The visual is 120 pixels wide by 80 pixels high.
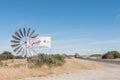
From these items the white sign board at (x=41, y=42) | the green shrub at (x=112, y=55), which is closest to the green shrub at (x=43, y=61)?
the white sign board at (x=41, y=42)

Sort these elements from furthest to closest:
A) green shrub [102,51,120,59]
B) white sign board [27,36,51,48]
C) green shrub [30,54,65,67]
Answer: green shrub [102,51,120,59] → white sign board [27,36,51,48] → green shrub [30,54,65,67]

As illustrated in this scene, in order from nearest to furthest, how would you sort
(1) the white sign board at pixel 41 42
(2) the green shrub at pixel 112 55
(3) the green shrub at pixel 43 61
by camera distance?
(3) the green shrub at pixel 43 61, (1) the white sign board at pixel 41 42, (2) the green shrub at pixel 112 55

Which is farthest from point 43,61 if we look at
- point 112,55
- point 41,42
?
point 112,55

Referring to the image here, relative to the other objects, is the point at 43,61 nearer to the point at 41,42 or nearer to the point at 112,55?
the point at 41,42

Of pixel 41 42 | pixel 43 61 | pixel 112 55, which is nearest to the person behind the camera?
pixel 43 61

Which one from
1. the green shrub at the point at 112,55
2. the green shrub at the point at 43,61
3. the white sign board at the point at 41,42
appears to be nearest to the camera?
the green shrub at the point at 43,61

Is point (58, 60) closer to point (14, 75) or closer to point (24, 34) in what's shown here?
point (24, 34)

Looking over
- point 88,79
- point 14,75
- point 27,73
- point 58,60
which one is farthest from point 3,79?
point 58,60

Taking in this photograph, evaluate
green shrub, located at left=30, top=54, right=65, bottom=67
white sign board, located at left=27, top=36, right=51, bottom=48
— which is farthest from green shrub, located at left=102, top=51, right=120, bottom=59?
green shrub, located at left=30, top=54, right=65, bottom=67

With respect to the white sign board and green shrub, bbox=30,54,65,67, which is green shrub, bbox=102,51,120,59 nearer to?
the white sign board

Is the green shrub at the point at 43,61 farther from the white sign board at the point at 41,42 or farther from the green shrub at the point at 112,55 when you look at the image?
the green shrub at the point at 112,55

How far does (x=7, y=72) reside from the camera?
18875 mm

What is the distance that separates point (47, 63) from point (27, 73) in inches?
293

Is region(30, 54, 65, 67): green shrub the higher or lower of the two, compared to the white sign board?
lower
